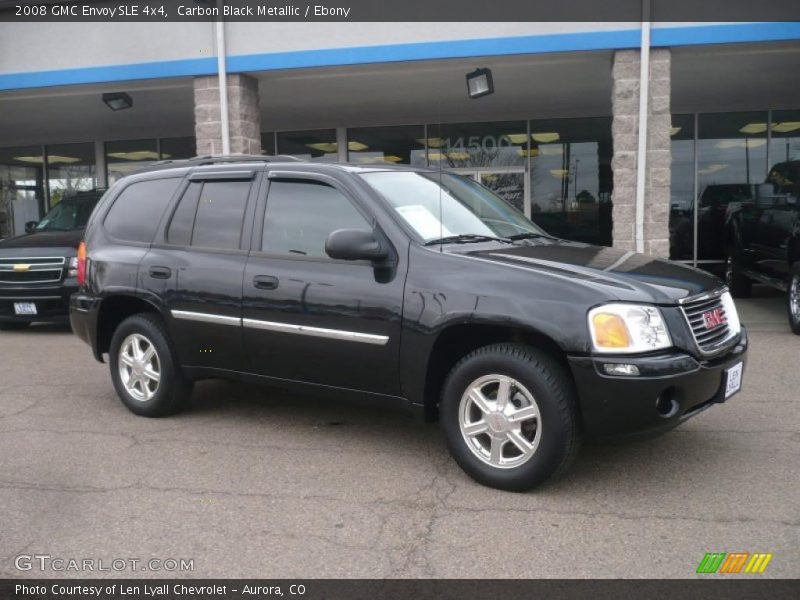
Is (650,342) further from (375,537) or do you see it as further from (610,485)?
(375,537)

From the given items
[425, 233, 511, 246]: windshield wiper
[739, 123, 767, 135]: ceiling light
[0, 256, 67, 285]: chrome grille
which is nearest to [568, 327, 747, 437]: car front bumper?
[425, 233, 511, 246]: windshield wiper

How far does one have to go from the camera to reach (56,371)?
7.24m

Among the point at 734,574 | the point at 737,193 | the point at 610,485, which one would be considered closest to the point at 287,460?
the point at 610,485

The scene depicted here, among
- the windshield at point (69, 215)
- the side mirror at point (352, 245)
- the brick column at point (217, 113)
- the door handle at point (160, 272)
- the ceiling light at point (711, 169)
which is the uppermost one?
the brick column at point (217, 113)

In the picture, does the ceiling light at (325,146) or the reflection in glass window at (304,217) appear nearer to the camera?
the reflection in glass window at (304,217)

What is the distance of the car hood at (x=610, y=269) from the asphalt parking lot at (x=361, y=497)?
3.42 ft

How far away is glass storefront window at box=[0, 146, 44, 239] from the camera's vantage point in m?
18.9

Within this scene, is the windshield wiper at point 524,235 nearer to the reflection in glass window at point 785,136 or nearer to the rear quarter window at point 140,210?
the rear quarter window at point 140,210

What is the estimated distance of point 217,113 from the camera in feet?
34.0

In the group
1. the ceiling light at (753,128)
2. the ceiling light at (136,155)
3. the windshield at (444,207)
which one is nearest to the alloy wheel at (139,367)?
the windshield at (444,207)

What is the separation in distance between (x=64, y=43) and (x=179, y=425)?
777cm

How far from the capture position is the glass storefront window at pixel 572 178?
14961 mm

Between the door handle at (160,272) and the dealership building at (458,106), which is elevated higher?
the dealership building at (458,106)

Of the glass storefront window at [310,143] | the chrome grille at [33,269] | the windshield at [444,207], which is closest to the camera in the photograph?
the windshield at [444,207]
